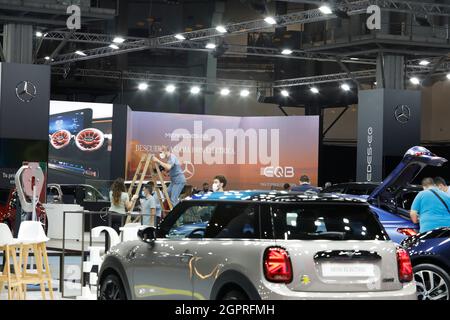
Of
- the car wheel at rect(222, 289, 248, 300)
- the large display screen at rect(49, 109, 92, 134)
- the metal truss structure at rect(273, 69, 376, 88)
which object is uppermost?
the metal truss structure at rect(273, 69, 376, 88)

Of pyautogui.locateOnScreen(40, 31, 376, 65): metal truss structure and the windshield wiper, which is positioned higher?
pyautogui.locateOnScreen(40, 31, 376, 65): metal truss structure

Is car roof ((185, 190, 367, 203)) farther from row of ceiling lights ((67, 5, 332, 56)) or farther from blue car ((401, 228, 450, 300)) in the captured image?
row of ceiling lights ((67, 5, 332, 56))

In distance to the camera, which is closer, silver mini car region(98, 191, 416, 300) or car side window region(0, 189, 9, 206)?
silver mini car region(98, 191, 416, 300)

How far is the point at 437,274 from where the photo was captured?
932 cm

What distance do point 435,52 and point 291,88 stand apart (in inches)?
423

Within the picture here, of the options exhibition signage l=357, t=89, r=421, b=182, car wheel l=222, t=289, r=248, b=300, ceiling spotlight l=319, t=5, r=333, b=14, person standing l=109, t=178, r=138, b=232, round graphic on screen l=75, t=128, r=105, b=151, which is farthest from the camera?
round graphic on screen l=75, t=128, r=105, b=151

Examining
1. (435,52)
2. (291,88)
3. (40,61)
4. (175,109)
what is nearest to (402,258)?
(435,52)

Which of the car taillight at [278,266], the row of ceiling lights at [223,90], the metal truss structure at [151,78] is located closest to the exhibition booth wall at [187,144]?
the metal truss structure at [151,78]

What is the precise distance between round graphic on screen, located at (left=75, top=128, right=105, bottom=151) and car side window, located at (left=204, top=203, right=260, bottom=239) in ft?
71.9

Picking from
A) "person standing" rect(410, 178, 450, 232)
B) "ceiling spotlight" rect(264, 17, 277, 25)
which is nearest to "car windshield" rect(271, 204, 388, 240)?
"person standing" rect(410, 178, 450, 232)

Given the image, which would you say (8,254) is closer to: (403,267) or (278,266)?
(278,266)

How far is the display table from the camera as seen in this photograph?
40.1 feet

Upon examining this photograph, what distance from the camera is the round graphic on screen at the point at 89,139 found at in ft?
95.3
